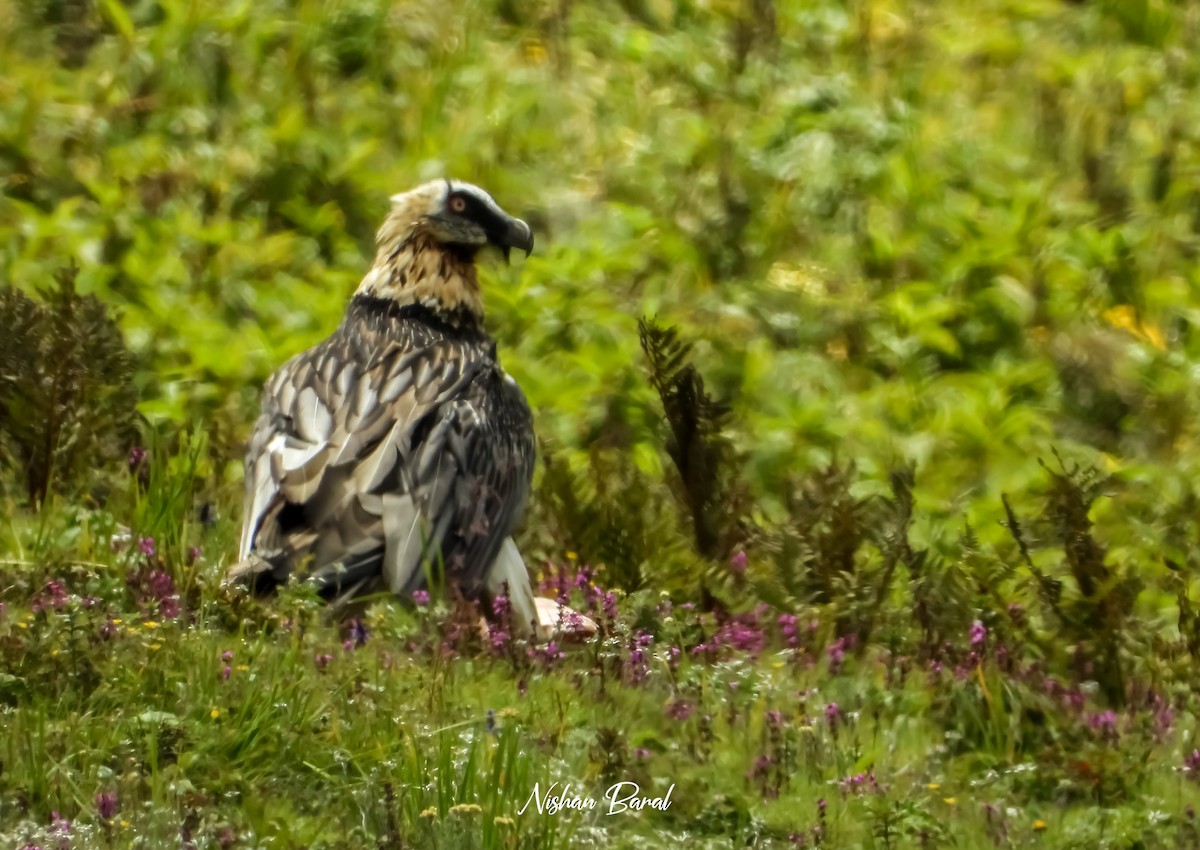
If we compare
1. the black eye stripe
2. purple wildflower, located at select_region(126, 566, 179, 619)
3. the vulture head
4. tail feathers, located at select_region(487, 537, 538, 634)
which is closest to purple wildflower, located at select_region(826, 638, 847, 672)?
tail feathers, located at select_region(487, 537, 538, 634)

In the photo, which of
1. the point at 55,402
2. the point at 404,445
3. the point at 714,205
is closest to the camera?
the point at 404,445

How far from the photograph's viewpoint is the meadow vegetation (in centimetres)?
555

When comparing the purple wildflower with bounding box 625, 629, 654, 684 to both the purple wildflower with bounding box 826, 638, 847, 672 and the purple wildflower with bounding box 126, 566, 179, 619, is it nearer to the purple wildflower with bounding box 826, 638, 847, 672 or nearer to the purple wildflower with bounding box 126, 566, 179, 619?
the purple wildflower with bounding box 826, 638, 847, 672

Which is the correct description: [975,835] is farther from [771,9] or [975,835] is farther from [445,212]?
[771,9]

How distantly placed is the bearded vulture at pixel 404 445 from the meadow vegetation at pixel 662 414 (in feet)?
0.74

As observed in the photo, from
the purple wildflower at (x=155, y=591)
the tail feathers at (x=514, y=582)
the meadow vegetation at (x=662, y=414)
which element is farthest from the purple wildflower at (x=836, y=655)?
the purple wildflower at (x=155, y=591)

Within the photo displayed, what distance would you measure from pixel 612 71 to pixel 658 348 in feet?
17.1

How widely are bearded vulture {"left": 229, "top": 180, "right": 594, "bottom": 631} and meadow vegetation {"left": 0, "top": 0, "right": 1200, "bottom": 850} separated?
0.23m

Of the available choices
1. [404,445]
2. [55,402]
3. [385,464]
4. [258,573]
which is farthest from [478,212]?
[258,573]

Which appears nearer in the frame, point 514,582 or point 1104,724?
point 1104,724

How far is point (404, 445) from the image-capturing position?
7160 millimetres

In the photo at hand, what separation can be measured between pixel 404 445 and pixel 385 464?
135mm

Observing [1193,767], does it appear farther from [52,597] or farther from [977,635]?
[52,597]

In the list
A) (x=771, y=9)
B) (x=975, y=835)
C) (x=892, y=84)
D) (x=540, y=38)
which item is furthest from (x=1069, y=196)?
(x=975, y=835)
